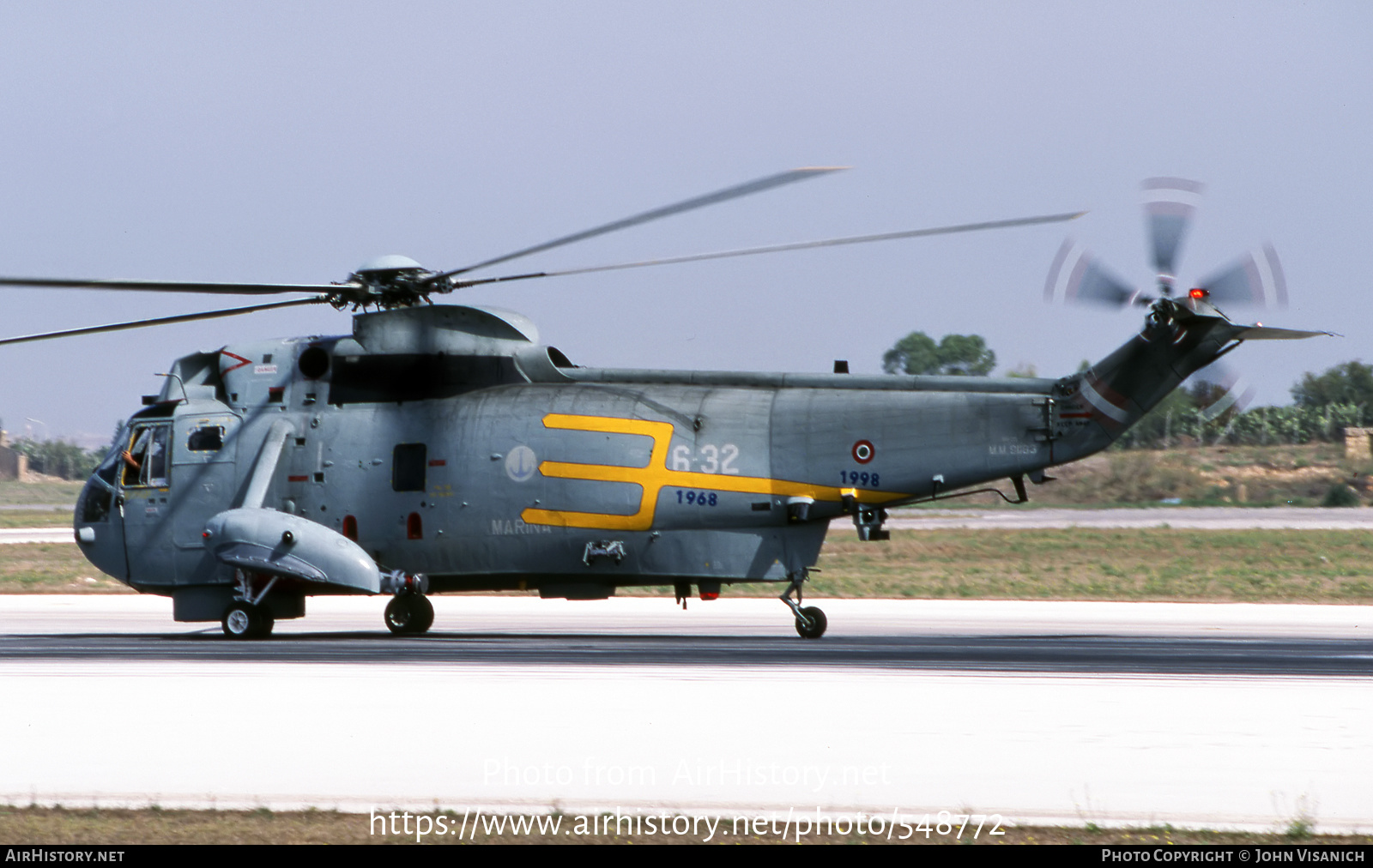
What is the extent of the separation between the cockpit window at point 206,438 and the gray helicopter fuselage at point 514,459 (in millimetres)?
38

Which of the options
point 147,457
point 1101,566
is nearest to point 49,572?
point 147,457

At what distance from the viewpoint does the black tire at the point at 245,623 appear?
2092cm

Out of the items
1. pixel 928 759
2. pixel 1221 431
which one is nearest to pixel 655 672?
pixel 928 759

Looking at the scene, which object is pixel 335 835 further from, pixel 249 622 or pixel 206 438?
pixel 206 438

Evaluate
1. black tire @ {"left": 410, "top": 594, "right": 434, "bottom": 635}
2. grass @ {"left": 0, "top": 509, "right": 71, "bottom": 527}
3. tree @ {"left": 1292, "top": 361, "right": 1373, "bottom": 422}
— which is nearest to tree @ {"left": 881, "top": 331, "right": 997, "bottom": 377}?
tree @ {"left": 1292, "top": 361, "right": 1373, "bottom": 422}

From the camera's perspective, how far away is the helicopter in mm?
18797

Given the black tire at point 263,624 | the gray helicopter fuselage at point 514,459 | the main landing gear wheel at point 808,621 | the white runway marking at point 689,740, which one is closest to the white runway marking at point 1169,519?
the main landing gear wheel at point 808,621

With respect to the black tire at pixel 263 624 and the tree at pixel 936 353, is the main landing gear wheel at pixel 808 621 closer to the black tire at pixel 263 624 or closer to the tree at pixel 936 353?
the black tire at pixel 263 624

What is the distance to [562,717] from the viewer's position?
1134 centimetres

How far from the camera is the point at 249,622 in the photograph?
2094cm

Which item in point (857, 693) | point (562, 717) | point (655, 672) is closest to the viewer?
point (562, 717)

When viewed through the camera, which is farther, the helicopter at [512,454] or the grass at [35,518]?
the grass at [35,518]

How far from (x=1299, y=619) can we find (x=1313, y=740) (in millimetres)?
14849
